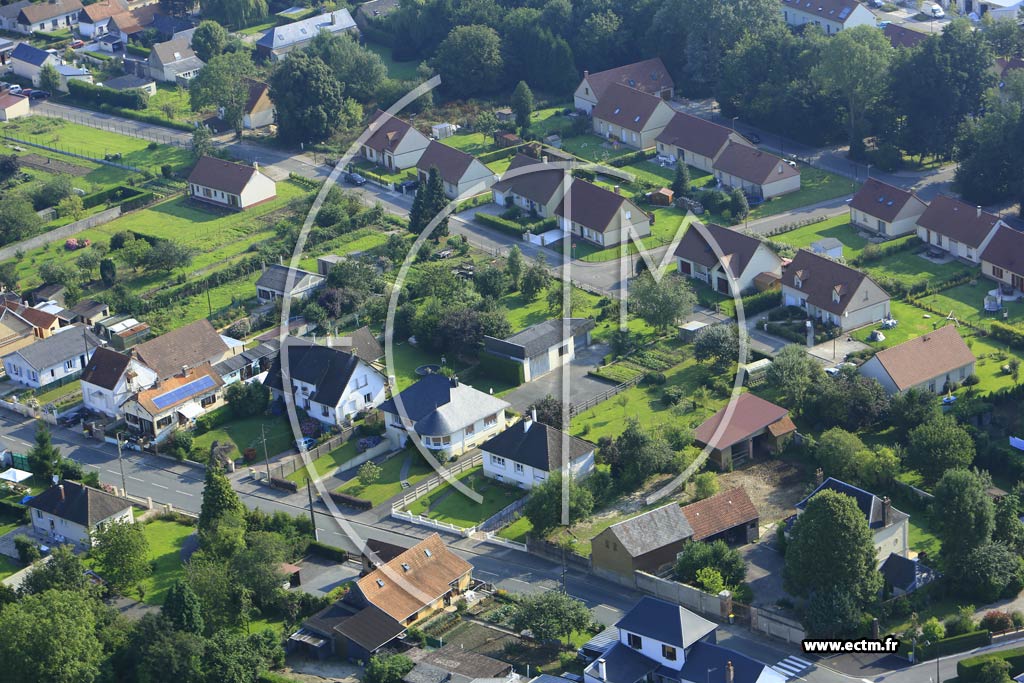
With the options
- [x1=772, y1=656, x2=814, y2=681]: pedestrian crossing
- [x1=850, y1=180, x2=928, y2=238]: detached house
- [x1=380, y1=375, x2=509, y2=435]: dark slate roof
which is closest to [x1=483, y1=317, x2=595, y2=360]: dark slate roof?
[x1=380, y1=375, x2=509, y2=435]: dark slate roof

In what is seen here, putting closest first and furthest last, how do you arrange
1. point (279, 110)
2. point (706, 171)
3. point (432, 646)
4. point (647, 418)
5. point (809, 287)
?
point (432, 646), point (647, 418), point (809, 287), point (706, 171), point (279, 110)

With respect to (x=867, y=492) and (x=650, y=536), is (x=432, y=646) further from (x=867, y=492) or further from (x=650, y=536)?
(x=867, y=492)

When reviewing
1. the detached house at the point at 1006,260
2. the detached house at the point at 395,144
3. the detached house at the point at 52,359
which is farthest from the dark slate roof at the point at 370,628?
the detached house at the point at 395,144

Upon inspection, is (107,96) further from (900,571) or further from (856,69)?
(900,571)

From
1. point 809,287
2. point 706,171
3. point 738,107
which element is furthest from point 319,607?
point 738,107

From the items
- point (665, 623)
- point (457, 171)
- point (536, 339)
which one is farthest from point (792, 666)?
point (457, 171)

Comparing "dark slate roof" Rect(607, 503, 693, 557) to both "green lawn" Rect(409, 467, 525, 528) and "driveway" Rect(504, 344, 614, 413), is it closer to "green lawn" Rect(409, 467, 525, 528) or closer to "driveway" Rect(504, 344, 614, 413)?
"green lawn" Rect(409, 467, 525, 528)
